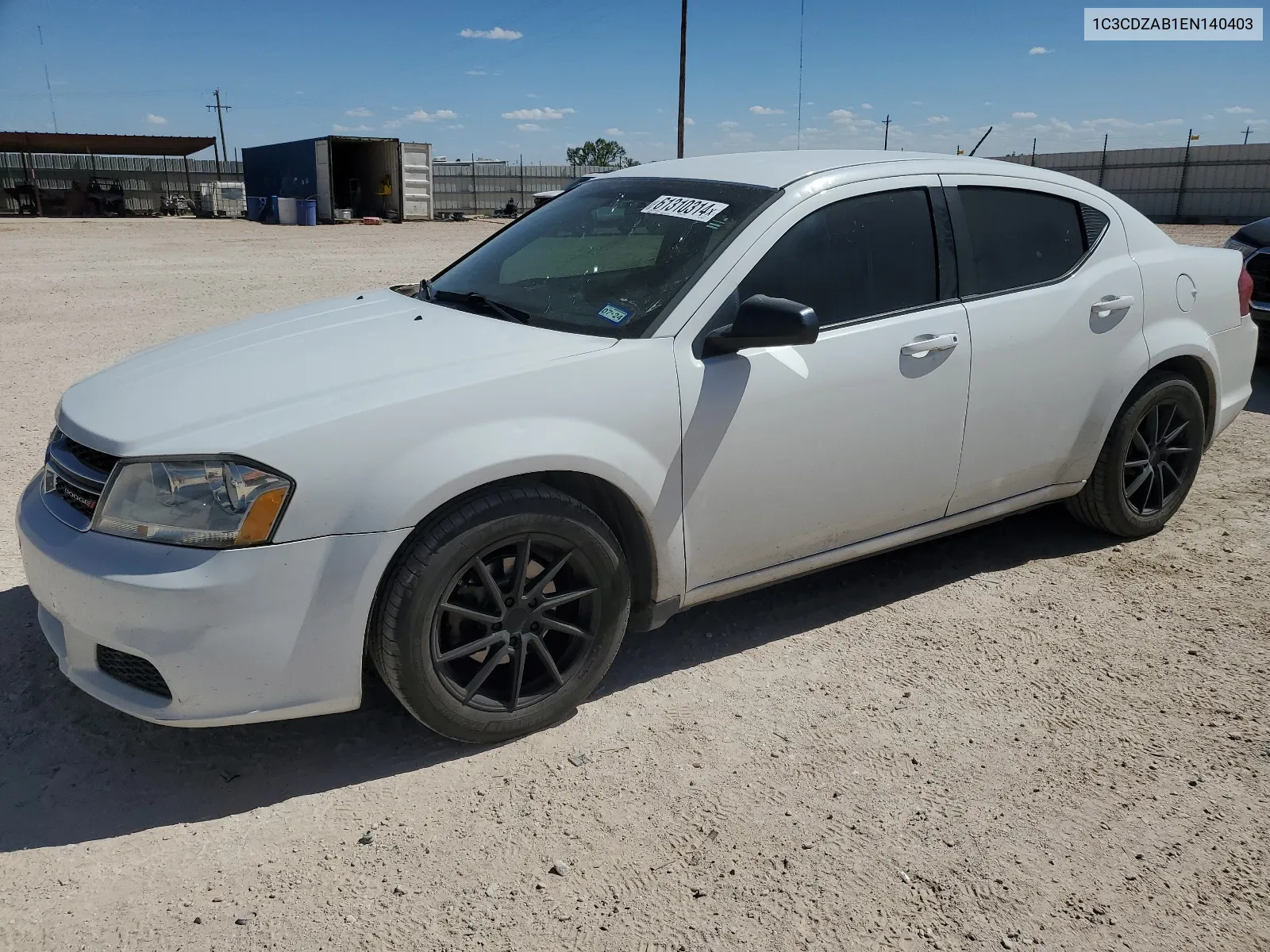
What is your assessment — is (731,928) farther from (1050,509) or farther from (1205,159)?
(1205,159)

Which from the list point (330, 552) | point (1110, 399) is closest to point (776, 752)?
point (330, 552)

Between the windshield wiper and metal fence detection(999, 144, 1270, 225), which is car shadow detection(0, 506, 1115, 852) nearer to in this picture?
the windshield wiper

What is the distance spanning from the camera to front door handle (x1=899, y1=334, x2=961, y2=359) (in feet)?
11.5

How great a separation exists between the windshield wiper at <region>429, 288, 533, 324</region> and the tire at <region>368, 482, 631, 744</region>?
0.75 metres

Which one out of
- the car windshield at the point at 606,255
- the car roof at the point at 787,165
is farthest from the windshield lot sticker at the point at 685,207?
the car roof at the point at 787,165

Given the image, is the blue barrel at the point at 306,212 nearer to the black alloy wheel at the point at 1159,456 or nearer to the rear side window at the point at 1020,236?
the rear side window at the point at 1020,236

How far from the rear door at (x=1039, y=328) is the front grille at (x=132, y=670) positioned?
9.12 ft

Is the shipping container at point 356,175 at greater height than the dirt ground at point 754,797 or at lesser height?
greater

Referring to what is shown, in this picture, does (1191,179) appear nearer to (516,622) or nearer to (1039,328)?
(1039,328)

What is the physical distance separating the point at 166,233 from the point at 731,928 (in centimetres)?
3015

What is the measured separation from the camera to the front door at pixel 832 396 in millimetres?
3164

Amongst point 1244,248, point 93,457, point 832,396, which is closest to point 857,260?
point 832,396

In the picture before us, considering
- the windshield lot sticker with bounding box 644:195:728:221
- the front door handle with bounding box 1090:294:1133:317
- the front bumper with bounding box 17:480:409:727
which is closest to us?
the front bumper with bounding box 17:480:409:727

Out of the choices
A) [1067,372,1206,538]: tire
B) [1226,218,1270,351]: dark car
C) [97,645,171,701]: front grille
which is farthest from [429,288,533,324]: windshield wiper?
[1226,218,1270,351]: dark car
